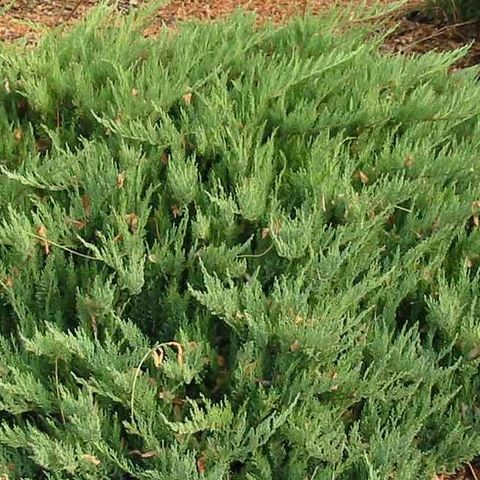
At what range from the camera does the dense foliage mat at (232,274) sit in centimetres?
216

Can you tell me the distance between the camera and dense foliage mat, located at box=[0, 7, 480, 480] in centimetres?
216

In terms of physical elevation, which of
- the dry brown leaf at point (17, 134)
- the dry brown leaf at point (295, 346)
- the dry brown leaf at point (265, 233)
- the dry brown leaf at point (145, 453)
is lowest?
the dry brown leaf at point (145, 453)

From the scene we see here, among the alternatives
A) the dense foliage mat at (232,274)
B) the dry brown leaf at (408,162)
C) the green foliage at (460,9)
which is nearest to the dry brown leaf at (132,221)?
the dense foliage mat at (232,274)

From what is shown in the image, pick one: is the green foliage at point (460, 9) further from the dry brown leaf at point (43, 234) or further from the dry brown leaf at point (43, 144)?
the dry brown leaf at point (43, 234)

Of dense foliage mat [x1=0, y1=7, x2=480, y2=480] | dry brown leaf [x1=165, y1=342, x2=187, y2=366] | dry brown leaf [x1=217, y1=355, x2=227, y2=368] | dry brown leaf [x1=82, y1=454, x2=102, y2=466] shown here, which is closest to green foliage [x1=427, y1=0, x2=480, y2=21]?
dense foliage mat [x1=0, y1=7, x2=480, y2=480]

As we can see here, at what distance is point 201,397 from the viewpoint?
222 centimetres

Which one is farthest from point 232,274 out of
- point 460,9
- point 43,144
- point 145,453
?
point 460,9

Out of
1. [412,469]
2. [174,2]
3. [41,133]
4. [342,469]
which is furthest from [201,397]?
[174,2]

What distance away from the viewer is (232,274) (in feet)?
7.47

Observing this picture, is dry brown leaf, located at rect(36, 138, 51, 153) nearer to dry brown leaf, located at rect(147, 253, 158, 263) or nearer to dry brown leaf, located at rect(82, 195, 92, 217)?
dry brown leaf, located at rect(82, 195, 92, 217)

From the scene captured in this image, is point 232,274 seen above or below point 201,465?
above

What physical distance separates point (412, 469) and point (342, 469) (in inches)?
7.1

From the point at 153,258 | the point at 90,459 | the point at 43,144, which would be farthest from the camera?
the point at 43,144

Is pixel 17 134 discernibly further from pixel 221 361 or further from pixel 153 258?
pixel 221 361
